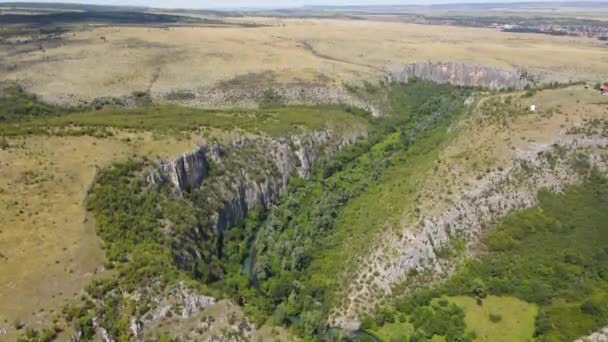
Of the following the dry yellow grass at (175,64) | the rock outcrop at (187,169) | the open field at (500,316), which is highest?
the dry yellow grass at (175,64)

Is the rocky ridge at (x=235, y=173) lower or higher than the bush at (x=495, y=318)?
higher

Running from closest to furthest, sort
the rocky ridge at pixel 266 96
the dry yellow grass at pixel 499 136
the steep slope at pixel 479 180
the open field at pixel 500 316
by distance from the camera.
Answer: the open field at pixel 500 316 < the steep slope at pixel 479 180 < the dry yellow grass at pixel 499 136 < the rocky ridge at pixel 266 96

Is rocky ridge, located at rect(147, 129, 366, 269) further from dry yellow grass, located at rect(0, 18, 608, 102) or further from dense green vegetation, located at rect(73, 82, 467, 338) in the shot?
dry yellow grass, located at rect(0, 18, 608, 102)

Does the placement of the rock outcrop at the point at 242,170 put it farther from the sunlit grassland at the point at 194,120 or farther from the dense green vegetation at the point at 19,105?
the dense green vegetation at the point at 19,105

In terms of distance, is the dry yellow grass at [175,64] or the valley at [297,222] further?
the dry yellow grass at [175,64]

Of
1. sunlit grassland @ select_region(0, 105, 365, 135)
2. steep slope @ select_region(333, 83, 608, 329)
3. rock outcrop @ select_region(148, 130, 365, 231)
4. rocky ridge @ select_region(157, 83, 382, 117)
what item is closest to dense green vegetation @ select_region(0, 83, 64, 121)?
sunlit grassland @ select_region(0, 105, 365, 135)

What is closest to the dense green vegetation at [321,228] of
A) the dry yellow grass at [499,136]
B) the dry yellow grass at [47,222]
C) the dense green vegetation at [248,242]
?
the dense green vegetation at [248,242]

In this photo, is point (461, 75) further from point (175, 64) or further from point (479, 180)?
point (479, 180)

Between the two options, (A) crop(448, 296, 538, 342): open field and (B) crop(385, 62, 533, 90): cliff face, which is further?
(B) crop(385, 62, 533, 90): cliff face
